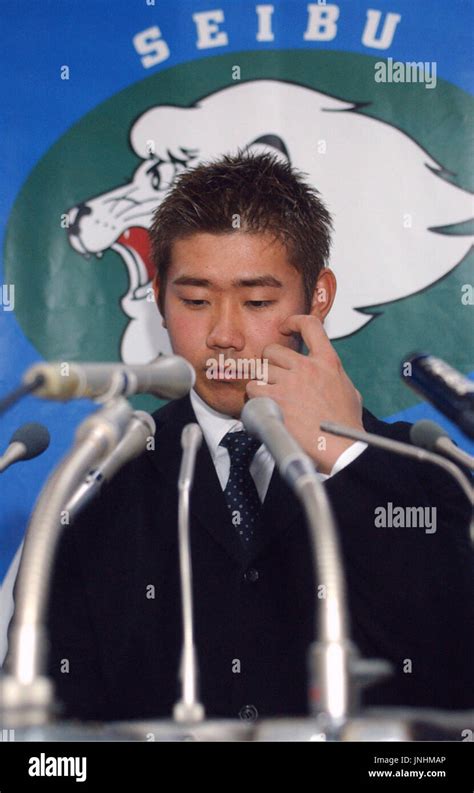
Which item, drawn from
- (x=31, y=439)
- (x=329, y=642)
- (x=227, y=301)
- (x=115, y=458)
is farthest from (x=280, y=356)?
(x=329, y=642)

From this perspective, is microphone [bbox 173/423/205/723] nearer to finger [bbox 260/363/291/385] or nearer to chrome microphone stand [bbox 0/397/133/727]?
chrome microphone stand [bbox 0/397/133/727]

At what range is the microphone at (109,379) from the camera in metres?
1.29

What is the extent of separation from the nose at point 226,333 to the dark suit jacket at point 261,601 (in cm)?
24

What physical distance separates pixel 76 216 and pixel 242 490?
2.59ft

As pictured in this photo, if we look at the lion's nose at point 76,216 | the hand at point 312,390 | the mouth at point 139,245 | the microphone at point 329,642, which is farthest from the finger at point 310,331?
the microphone at point 329,642

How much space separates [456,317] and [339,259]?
1.01ft

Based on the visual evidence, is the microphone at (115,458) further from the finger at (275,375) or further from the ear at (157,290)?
the ear at (157,290)

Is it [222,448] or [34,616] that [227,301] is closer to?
[222,448]

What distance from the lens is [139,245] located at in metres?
2.29

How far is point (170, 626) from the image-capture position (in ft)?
6.59

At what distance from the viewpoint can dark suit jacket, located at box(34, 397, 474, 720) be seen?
1941 mm

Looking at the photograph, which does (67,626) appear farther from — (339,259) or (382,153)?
(382,153)

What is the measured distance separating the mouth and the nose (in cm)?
→ 27
